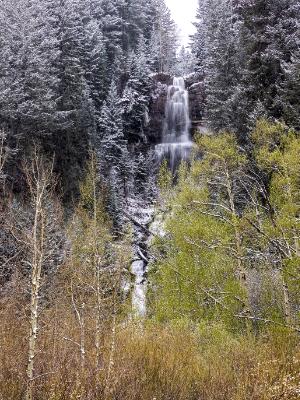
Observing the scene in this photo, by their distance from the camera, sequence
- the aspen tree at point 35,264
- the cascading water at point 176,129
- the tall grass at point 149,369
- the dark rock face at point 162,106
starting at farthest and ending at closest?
the dark rock face at point 162,106
the cascading water at point 176,129
the tall grass at point 149,369
the aspen tree at point 35,264

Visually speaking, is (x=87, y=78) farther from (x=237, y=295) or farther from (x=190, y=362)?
(x=190, y=362)

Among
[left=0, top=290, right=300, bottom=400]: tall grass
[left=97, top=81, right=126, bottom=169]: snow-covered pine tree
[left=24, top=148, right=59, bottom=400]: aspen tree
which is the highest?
[left=97, top=81, right=126, bottom=169]: snow-covered pine tree

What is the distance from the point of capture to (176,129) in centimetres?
4069

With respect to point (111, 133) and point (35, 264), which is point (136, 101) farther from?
point (35, 264)

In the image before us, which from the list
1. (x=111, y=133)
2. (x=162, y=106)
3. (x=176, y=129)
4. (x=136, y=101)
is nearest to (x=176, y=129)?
(x=176, y=129)

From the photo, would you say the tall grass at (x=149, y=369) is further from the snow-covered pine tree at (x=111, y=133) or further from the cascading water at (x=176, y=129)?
the cascading water at (x=176, y=129)

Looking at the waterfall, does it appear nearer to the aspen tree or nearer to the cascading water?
the cascading water

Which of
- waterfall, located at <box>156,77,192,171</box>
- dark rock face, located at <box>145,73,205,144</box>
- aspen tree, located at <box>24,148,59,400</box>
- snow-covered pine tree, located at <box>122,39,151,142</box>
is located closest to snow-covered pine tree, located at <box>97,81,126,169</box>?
snow-covered pine tree, located at <box>122,39,151,142</box>

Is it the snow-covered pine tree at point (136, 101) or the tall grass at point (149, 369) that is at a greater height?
the snow-covered pine tree at point (136, 101)

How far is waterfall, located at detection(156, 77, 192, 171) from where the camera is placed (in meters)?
38.9

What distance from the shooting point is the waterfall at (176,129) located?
38938 millimetres

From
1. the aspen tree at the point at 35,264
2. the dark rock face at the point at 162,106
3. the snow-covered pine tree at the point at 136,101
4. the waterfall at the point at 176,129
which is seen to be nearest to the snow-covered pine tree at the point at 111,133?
the snow-covered pine tree at the point at 136,101

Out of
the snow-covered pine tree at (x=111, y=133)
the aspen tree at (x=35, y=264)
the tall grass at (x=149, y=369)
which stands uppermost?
the snow-covered pine tree at (x=111, y=133)

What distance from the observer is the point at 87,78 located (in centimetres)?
3728
